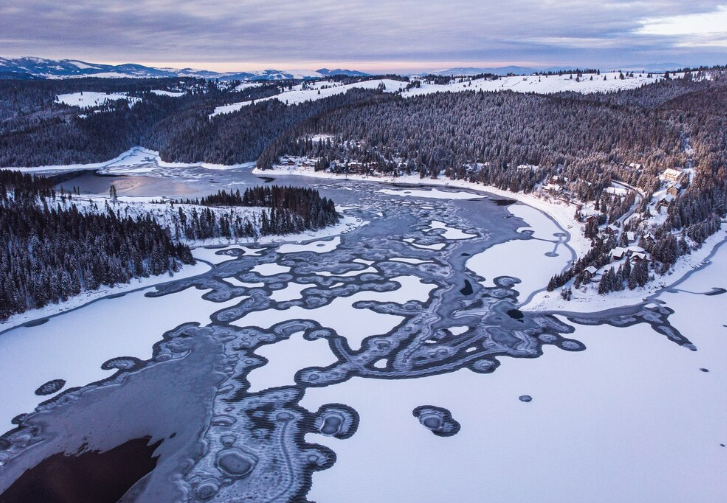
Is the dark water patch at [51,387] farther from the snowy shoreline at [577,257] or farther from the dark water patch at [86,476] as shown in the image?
the snowy shoreline at [577,257]

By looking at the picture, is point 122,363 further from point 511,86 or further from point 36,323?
point 511,86

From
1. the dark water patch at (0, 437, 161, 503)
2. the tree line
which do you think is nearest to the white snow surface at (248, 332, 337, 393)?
the dark water patch at (0, 437, 161, 503)

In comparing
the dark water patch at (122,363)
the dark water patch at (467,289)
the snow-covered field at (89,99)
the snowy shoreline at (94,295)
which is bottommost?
the dark water patch at (122,363)

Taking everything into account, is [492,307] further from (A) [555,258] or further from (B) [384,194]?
(B) [384,194]

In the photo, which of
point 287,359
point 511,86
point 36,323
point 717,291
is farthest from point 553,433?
point 511,86

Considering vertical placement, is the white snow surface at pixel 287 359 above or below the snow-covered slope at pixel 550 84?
below

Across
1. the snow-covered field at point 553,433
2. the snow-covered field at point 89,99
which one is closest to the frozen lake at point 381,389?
the snow-covered field at point 553,433

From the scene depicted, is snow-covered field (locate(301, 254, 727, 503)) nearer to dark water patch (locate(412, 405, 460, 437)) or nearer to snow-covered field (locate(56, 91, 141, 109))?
dark water patch (locate(412, 405, 460, 437))

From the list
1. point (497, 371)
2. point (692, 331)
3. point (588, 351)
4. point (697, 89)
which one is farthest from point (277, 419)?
point (697, 89)
